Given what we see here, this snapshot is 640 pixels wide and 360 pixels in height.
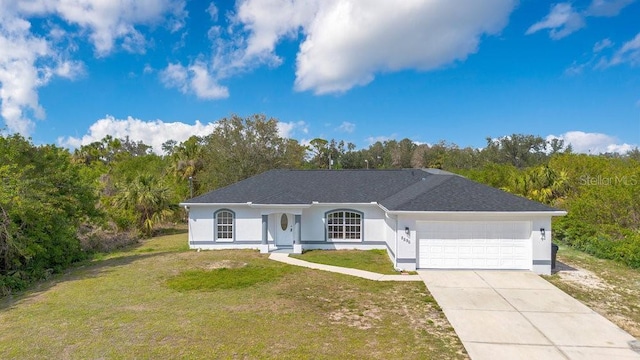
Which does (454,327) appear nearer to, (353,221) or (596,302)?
(596,302)

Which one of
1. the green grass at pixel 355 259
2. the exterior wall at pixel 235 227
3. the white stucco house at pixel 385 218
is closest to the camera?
the white stucco house at pixel 385 218

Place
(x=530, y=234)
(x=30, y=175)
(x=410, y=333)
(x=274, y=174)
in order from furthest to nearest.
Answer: (x=274, y=174)
(x=30, y=175)
(x=530, y=234)
(x=410, y=333)

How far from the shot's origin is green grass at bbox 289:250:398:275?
14.2 meters

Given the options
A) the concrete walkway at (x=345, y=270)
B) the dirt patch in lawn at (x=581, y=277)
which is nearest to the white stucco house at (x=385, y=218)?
the dirt patch in lawn at (x=581, y=277)

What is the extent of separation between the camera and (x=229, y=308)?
9.49m

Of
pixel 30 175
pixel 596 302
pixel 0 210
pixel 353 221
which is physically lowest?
pixel 596 302

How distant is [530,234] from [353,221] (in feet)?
26.1

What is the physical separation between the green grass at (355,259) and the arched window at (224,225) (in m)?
3.95

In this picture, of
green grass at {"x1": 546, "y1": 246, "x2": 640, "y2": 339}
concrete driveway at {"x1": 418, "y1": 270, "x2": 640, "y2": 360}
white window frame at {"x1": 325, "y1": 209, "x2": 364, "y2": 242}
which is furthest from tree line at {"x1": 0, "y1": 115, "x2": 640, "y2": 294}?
white window frame at {"x1": 325, "y1": 209, "x2": 364, "y2": 242}

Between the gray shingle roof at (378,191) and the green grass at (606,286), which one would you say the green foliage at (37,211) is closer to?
the gray shingle roof at (378,191)

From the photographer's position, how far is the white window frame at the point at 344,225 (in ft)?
59.5

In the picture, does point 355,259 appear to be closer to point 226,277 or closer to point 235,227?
point 226,277

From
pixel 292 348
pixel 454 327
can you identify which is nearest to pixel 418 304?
pixel 454 327

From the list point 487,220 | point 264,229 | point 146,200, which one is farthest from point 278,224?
point 146,200
